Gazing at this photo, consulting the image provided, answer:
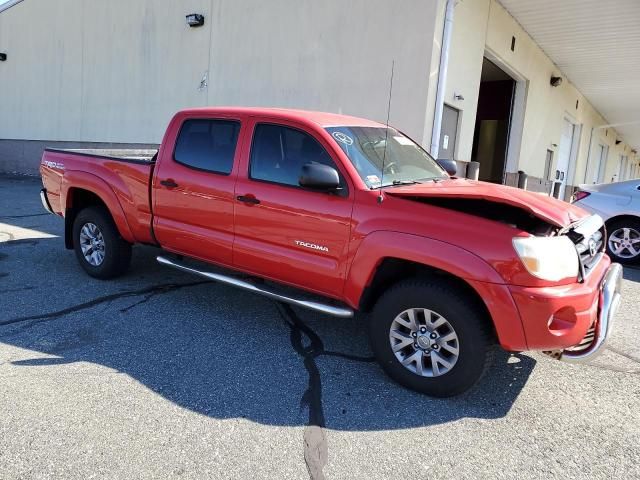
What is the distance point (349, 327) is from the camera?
4.50 metres

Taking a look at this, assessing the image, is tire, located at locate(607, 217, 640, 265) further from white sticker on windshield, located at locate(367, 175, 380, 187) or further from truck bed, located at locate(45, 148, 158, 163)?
truck bed, located at locate(45, 148, 158, 163)

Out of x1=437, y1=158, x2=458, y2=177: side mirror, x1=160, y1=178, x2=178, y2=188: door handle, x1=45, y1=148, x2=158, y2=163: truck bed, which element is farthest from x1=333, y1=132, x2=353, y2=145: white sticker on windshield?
x1=45, y1=148, x2=158, y2=163: truck bed

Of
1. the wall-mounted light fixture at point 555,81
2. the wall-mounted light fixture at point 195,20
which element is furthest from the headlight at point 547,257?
the wall-mounted light fixture at point 555,81

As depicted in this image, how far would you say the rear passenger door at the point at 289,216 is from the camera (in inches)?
140

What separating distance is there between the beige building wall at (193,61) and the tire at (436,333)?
5.89 m

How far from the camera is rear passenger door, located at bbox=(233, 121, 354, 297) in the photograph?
357 centimetres

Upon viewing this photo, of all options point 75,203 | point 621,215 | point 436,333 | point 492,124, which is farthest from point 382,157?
point 492,124

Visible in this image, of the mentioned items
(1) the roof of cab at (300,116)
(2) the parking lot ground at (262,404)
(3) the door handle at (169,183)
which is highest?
(1) the roof of cab at (300,116)

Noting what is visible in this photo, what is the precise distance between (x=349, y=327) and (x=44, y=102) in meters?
18.4

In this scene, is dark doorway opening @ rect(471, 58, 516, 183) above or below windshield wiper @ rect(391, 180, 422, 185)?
above

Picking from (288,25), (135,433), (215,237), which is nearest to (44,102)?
(288,25)

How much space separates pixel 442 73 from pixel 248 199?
19.3ft

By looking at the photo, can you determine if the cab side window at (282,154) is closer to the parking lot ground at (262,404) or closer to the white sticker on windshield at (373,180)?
the white sticker on windshield at (373,180)

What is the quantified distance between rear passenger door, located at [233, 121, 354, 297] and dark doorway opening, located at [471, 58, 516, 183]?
11.8 metres
